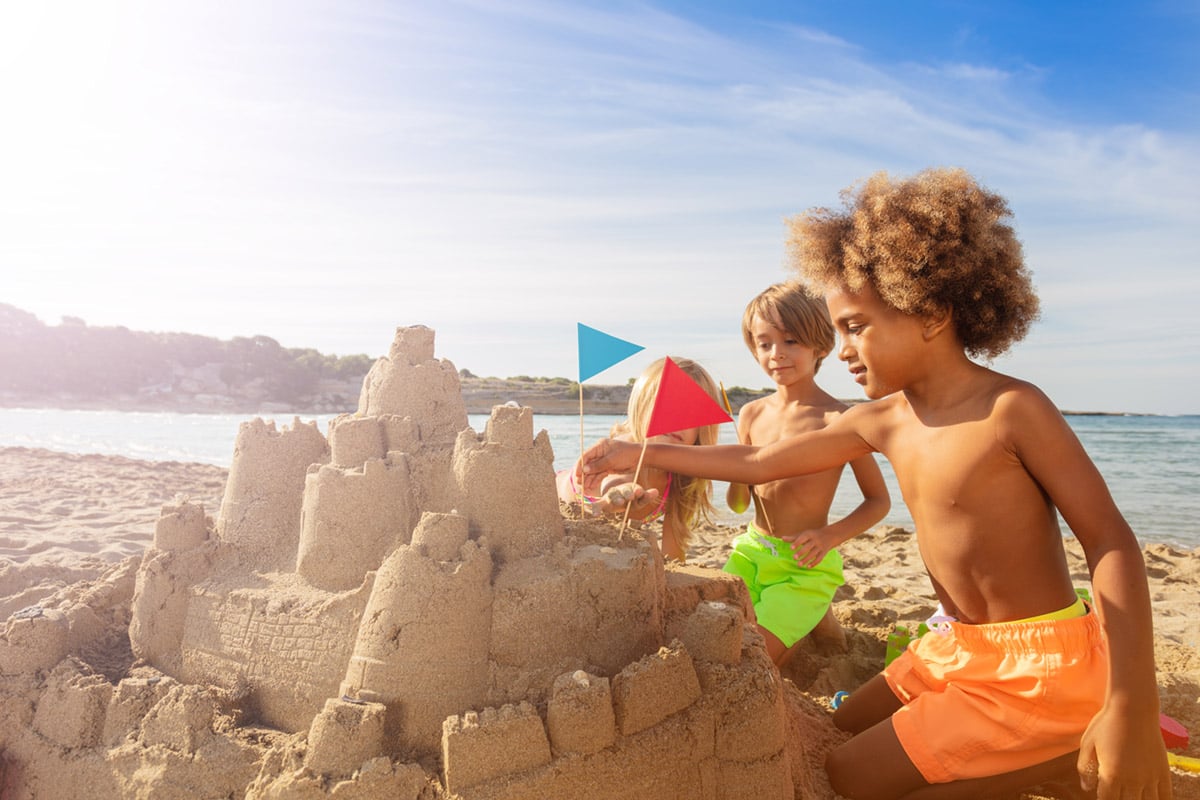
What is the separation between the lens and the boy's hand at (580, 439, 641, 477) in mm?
2664

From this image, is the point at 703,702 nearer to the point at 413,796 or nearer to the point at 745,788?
the point at 745,788

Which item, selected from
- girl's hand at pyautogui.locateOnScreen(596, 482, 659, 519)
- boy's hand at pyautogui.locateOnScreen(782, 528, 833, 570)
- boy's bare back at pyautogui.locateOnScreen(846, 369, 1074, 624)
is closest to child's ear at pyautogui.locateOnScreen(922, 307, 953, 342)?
boy's bare back at pyautogui.locateOnScreen(846, 369, 1074, 624)

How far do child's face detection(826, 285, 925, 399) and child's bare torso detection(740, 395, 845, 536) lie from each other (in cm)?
127

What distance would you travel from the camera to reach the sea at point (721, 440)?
1016 centimetres

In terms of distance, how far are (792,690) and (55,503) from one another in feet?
25.0

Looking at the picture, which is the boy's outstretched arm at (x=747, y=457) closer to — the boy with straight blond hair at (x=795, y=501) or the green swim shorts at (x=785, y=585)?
the boy with straight blond hair at (x=795, y=501)

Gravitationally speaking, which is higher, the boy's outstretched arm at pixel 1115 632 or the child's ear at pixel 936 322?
the child's ear at pixel 936 322

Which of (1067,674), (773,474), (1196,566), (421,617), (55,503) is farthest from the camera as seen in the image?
(55,503)

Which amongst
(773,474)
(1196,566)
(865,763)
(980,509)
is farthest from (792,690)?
(1196,566)

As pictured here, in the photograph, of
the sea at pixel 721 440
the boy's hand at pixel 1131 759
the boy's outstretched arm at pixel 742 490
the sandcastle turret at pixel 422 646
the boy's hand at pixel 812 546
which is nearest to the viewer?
the boy's hand at pixel 1131 759

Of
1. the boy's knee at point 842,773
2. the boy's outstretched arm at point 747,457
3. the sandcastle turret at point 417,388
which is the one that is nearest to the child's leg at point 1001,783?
the boy's knee at point 842,773

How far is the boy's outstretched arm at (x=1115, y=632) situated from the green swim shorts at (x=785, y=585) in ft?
5.49

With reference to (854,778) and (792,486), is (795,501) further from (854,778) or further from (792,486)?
(854,778)

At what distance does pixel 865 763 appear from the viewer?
91.4 inches
